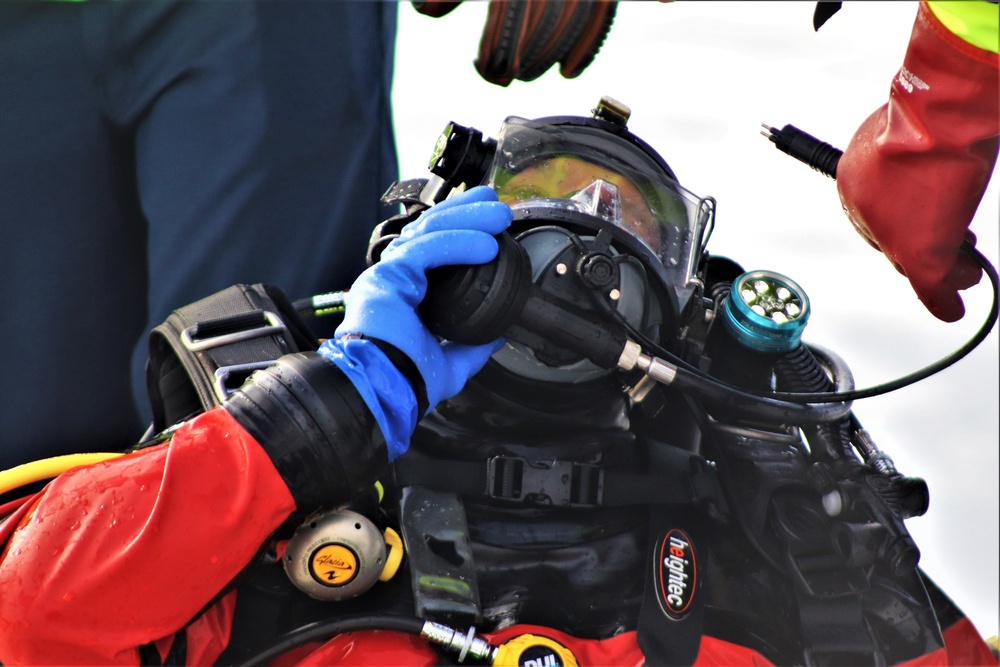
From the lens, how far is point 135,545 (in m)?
1.08

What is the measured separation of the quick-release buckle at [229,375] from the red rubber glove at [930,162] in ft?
3.26

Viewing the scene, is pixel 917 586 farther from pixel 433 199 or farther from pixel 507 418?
pixel 433 199

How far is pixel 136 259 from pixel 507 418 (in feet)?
4.15

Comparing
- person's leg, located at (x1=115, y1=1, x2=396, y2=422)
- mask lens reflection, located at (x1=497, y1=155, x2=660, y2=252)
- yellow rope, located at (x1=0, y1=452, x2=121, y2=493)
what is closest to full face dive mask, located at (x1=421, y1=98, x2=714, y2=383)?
mask lens reflection, located at (x1=497, y1=155, x2=660, y2=252)

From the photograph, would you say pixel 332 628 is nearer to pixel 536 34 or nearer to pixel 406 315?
pixel 406 315

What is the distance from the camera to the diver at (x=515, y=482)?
1.12 m

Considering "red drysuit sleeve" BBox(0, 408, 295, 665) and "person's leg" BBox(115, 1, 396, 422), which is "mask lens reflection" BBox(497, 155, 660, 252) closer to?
"red drysuit sleeve" BBox(0, 408, 295, 665)

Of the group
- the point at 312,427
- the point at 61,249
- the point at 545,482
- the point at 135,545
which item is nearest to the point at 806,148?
the point at 545,482

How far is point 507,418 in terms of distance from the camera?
5.12 feet

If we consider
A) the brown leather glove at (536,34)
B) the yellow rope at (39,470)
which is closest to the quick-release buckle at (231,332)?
the yellow rope at (39,470)

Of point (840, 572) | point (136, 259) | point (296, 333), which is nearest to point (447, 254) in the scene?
point (296, 333)

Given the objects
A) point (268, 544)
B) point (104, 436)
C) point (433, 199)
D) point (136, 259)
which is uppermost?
point (433, 199)

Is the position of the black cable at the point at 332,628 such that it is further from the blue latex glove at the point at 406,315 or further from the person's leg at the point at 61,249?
the person's leg at the point at 61,249

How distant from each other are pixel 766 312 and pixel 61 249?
1.69 metres
